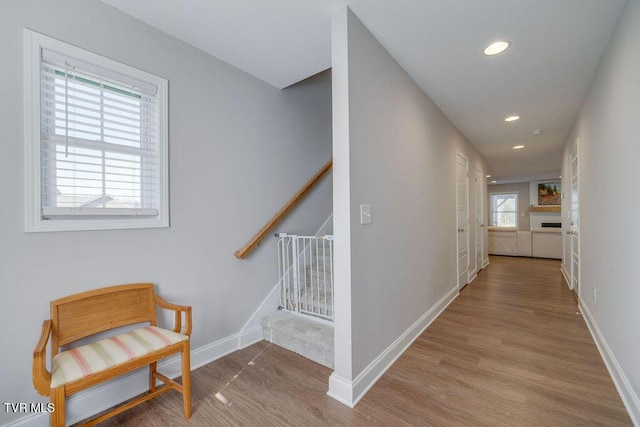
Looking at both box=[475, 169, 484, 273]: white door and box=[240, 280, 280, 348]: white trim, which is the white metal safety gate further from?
box=[475, 169, 484, 273]: white door

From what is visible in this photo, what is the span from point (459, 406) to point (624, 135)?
193 centimetres

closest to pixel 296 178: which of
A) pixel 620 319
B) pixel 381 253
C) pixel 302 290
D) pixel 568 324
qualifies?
pixel 302 290

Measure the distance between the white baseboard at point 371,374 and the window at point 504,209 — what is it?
34.3ft

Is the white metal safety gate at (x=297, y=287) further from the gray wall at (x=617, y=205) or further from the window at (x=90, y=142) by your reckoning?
the gray wall at (x=617, y=205)

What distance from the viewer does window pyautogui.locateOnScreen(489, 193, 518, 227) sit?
10.9 metres

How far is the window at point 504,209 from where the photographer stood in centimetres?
1092

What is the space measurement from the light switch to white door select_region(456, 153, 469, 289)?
2675 millimetres

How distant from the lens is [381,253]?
6.72 ft

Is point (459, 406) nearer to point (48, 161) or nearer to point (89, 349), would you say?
point (89, 349)

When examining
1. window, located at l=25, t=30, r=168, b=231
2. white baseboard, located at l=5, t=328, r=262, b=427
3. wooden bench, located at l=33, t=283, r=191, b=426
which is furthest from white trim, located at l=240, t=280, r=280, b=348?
window, located at l=25, t=30, r=168, b=231

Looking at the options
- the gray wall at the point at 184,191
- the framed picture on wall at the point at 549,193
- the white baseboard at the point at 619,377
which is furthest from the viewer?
the framed picture on wall at the point at 549,193

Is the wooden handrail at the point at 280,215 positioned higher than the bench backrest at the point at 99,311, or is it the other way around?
the wooden handrail at the point at 280,215

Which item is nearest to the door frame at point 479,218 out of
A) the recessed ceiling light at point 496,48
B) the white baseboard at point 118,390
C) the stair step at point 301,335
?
the recessed ceiling light at point 496,48

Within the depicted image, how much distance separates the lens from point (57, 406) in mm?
1169
